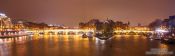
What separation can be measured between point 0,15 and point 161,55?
9012cm

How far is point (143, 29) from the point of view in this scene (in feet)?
445

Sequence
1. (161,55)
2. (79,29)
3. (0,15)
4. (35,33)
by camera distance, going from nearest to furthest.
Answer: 1. (161,55)
2. (0,15)
3. (35,33)
4. (79,29)

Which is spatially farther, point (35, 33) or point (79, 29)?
point (79, 29)

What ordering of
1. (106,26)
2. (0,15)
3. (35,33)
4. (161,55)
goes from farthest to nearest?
(35,33) → (0,15) → (106,26) → (161,55)

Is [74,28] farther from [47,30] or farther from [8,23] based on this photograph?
[8,23]

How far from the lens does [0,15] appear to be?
Answer: 110750 millimetres

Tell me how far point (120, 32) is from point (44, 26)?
2989 cm

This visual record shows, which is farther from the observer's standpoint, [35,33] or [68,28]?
[68,28]

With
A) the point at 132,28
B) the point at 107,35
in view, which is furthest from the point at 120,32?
the point at 107,35

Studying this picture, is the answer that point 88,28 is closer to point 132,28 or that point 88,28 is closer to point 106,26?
point 132,28

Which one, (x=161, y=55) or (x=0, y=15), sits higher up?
(x=0, y=15)

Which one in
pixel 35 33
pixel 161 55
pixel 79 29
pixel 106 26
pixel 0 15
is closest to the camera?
pixel 161 55

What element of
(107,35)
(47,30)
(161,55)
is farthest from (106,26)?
(47,30)

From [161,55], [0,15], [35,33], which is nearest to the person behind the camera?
[161,55]
